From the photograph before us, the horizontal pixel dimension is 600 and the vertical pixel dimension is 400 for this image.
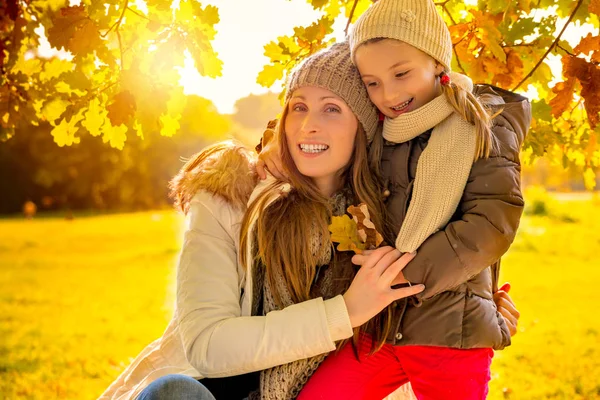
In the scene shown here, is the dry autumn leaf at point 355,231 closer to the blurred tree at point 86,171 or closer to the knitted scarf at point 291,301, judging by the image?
the knitted scarf at point 291,301

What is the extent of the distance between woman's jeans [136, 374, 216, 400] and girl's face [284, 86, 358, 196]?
0.80 metres

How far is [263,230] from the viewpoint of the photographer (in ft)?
7.54

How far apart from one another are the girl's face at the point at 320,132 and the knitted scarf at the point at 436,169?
21 centimetres

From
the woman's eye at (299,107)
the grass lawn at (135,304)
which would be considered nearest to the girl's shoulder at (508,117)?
the woman's eye at (299,107)

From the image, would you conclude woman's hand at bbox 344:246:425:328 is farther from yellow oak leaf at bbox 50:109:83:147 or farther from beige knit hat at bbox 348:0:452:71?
yellow oak leaf at bbox 50:109:83:147

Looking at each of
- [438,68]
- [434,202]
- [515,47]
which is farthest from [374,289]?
[515,47]

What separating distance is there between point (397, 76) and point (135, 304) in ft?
21.9

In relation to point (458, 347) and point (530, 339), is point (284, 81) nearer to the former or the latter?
point (458, 347)

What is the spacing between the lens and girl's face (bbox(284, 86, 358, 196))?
2.37 meters

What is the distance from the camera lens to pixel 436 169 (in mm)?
2188

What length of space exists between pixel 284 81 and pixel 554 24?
1199mm

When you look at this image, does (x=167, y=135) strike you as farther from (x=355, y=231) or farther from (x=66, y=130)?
(x=355, y=231)

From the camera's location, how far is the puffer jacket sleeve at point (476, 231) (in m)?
2.09

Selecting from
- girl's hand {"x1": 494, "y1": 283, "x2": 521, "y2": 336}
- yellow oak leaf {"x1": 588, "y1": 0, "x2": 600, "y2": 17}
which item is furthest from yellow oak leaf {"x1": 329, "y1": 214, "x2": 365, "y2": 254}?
yellow oak leaf {"x1": 588, "y1": 0, "x2": 600, "y2": 17}
